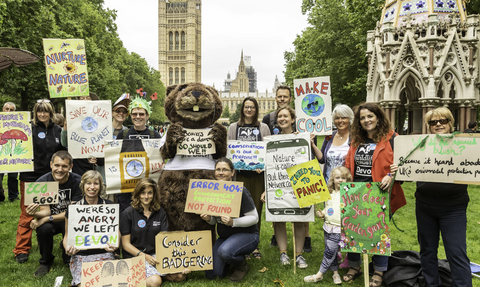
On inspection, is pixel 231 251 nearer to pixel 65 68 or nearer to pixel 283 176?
pixel 283 176

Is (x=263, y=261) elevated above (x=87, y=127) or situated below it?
below

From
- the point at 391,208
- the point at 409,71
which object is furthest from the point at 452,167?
the point at 409,71

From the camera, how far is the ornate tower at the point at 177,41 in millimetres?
90625

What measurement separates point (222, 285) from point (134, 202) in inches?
53.7

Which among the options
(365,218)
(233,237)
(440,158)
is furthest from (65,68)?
(440,158)

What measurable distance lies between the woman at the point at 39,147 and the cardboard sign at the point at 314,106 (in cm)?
342

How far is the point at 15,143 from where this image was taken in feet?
14.3

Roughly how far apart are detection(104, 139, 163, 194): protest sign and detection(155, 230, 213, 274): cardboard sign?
0.97 m

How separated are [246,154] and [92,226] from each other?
2026 millimetres

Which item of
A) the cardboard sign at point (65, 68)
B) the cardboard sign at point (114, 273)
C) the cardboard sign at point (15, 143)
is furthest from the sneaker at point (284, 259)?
the cardboard sign at point (65, 68)

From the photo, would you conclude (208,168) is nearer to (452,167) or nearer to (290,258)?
(290,258)

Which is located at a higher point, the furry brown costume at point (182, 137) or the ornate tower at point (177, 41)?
the ornate tower at point (177, 41)

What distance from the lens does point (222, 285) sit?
12.0 ft

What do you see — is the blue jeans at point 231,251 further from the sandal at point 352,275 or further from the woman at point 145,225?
the sandal at point 352,275
